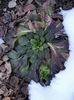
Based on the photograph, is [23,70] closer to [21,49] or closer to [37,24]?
[21,49]

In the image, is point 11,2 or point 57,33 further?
point 11,2

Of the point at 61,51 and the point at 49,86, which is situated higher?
the point at 61,51

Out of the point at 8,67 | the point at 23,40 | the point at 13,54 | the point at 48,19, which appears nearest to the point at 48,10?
the point at 48,19

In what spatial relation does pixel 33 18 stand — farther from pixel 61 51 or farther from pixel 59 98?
pixel 59 98

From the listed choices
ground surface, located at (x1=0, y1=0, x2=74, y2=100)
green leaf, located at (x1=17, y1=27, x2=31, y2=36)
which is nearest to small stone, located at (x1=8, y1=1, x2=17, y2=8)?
ground surface, located at (x1=0, y1=0, x2=74, y2=100)


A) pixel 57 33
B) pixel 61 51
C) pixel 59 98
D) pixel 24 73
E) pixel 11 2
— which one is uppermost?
pixel 11 2

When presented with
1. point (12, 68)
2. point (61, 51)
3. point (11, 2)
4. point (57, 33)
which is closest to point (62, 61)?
point (61, 51)

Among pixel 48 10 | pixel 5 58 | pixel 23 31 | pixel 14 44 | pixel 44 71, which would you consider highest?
pixel 48 10

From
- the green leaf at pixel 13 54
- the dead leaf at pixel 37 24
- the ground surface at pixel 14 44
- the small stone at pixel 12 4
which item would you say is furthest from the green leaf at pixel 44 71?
the small stone at pixel 12 4

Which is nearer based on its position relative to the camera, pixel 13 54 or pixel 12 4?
pixel 13 54

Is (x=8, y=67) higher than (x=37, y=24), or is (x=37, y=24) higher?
(x=37, y=24)

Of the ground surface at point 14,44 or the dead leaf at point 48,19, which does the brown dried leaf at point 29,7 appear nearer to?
the ground surface at point 14,44
